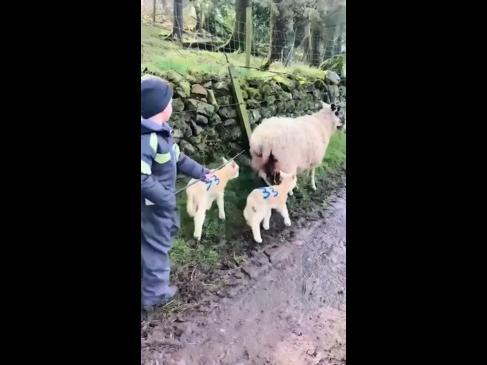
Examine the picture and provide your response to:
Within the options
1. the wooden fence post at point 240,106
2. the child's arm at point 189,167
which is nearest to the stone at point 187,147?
the child's arm at point 189,167

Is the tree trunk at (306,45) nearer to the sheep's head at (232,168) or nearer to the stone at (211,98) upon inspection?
the stone at (211,98)

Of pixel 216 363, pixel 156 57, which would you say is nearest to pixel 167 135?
pixel 156 57

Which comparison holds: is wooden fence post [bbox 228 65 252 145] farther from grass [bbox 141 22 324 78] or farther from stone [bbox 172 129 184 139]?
stone [bbox 172 129 184 139]

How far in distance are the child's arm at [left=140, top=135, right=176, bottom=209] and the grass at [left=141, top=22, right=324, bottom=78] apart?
0.98ft

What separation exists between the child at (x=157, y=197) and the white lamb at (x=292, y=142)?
0.37 m

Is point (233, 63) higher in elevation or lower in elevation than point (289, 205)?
higher

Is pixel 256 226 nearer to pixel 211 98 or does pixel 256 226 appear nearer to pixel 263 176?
pixel 263 176

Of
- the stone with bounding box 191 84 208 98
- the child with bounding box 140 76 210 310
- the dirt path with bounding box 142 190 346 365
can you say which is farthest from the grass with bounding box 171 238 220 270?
the stone with bounding box 191 84 208 98

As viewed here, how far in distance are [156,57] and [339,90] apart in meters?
0.81

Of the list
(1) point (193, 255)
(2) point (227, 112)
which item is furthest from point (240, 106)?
(1) point (193, 255)

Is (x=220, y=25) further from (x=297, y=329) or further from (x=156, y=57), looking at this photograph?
(x=297, y=329)

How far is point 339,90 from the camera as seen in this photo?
234 cm

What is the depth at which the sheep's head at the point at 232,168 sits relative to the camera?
2.16m

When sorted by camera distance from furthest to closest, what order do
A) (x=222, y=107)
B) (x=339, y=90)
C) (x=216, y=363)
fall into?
(x=339, y=90)
(x=222, y=107)
(x=216, y=363)
